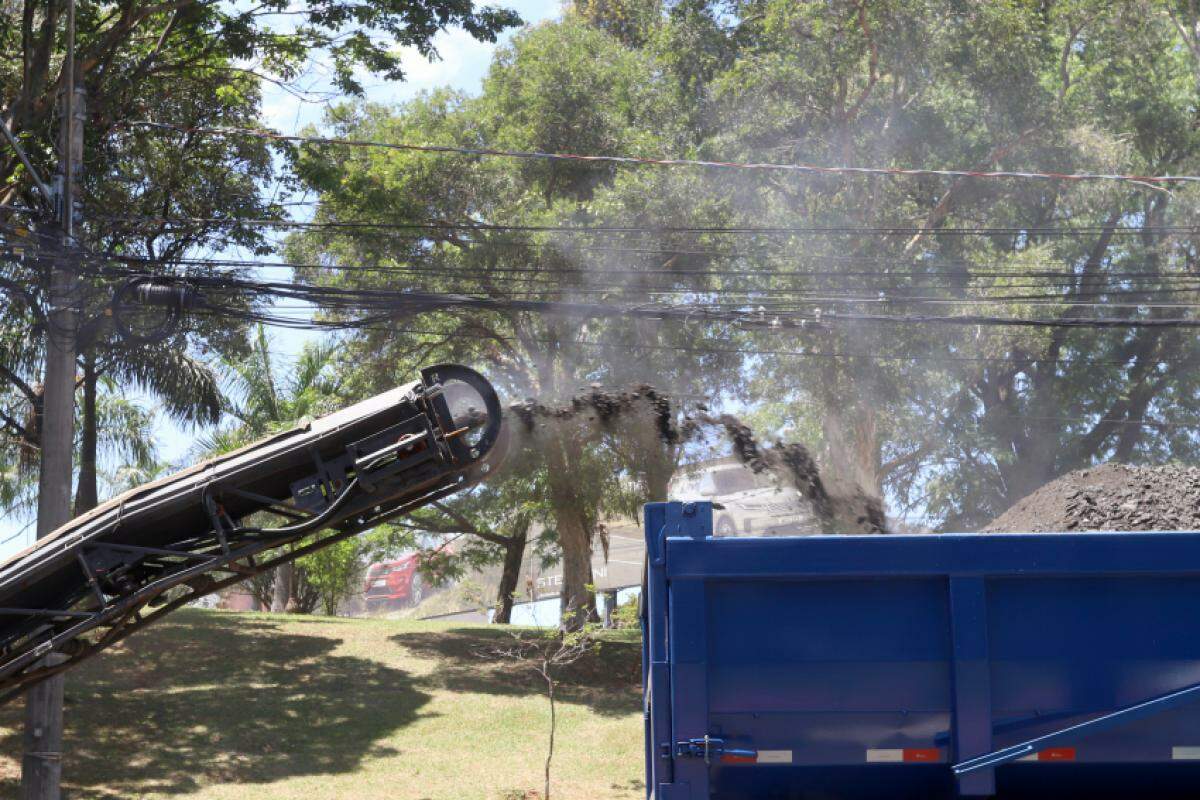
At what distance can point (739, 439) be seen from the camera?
12.3m

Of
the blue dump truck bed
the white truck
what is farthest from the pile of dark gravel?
the white truck

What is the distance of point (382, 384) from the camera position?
21281 mm

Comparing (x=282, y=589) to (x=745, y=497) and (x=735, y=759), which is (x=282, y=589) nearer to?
(x=745, y=497)

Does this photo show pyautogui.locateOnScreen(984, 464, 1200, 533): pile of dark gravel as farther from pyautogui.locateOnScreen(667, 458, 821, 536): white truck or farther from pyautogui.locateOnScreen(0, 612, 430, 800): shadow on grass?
pyautogui.locateOnScreen(0, 612, 430, 800): shadow on grass

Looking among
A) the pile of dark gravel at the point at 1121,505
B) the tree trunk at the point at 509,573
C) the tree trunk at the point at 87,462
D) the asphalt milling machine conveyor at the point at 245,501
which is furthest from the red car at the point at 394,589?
the pile of dark gravel at the point at 1121,505

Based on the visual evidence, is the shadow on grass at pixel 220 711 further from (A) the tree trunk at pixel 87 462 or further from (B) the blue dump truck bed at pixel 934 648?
(B) the blue dump truck bed at pixel 934 648

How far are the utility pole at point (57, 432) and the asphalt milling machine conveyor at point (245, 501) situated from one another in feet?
16.6

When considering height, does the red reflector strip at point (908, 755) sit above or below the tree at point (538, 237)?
below

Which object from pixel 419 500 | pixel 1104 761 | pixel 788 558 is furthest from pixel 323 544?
pixel 1104 761

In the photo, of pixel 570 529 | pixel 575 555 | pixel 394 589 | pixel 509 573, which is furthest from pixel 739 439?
pixel 394 589

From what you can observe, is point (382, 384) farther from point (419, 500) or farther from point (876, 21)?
point (419, 500)

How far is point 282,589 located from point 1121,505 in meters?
27.1

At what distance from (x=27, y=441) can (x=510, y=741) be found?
8788mm

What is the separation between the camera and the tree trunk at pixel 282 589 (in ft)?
98.5
